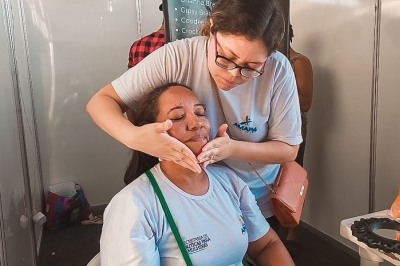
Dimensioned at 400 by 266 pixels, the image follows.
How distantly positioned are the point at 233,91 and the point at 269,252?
0.54 meters

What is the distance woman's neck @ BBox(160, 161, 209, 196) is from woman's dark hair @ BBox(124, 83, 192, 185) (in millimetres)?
116

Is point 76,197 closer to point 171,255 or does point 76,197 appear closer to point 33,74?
point 33,74

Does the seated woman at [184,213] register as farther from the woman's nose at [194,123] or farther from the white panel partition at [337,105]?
the white panel partition at [337,105]

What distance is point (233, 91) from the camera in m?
1.22

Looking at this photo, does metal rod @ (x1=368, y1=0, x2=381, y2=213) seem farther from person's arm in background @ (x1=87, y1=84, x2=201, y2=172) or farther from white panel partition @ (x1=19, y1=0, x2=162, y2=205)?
white panel partition @ (x1=19, y1=0, x2=162, y2=205)

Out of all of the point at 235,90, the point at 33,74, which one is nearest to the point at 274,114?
the point at 235,90

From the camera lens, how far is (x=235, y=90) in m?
1.23

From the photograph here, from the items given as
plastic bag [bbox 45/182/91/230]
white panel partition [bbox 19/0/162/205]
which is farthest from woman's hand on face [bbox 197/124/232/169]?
white panel partition [bbox 19/0/162/205]

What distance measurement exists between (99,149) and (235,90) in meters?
2.72

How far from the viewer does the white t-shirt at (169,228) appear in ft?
3.35

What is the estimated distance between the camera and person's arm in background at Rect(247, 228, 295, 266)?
1269mm

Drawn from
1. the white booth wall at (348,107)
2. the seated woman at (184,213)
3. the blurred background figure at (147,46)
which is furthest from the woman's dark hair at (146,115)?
the white booth wall at (348,107)

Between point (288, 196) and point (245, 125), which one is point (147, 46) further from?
point (288, 196)

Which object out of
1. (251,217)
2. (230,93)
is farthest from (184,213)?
(230,93)
